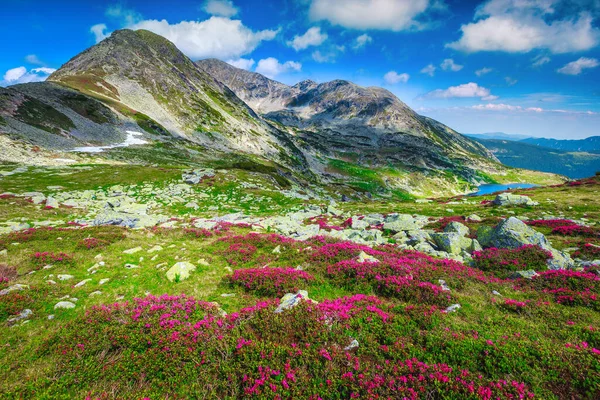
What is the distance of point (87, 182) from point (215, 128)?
122207 millimetres

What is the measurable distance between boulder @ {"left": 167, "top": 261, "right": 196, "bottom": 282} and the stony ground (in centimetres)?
12

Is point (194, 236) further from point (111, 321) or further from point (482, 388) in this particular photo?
point (482, 388)

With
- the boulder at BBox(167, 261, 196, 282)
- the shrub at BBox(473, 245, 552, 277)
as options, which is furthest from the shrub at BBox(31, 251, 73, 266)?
the shrub at BBox(473, 245, 552, 277)

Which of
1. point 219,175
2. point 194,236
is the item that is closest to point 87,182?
point 219,175

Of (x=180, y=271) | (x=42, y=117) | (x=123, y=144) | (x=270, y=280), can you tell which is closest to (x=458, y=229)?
(x=270, y=280)

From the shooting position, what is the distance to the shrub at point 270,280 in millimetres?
11120

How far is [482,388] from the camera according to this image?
5.43 m

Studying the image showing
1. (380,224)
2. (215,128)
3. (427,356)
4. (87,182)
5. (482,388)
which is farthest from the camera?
(215,128)

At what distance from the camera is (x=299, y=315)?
830cm

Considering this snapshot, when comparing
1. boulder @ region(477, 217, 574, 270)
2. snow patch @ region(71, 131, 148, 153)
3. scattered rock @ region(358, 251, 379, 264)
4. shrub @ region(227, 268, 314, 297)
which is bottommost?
shrub @ region(227, 268, 314, 297)

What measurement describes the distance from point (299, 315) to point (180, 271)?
7.56m

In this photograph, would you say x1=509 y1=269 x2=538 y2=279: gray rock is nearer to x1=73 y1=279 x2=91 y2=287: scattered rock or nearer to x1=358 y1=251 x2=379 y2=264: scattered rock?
x1=358 y1=251 x2=379 y2=264: scattered rock

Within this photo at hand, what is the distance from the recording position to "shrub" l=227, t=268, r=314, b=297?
11120 mm

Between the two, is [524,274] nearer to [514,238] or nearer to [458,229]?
[514,238]
